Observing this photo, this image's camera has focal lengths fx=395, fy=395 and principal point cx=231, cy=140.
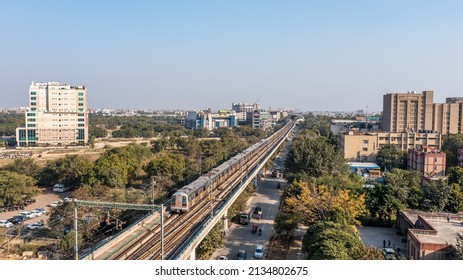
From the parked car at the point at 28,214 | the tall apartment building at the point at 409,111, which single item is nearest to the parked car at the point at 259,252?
the parked car at the point at 28,214

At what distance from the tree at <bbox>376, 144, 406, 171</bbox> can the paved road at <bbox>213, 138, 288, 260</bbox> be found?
12.1 meters

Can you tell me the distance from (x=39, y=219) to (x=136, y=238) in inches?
410

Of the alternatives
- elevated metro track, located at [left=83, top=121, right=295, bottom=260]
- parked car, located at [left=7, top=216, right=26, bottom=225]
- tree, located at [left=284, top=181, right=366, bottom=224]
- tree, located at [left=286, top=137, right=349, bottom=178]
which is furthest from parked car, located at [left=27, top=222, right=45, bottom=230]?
tree, located at [left=286, top=137, right=349, bottom=178]

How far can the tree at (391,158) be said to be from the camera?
34031 millimetres

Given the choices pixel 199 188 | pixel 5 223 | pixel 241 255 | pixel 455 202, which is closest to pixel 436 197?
pixel 455 202

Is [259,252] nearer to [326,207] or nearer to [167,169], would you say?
[326,207]

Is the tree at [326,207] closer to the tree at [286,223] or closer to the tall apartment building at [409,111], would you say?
the tree at [286,223]

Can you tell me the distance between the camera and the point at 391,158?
3428 centimetres

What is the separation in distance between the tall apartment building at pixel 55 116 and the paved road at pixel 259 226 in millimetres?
33199

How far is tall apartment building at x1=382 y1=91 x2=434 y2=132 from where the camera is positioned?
45.0 m

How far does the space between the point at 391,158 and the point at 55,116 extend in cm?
3986

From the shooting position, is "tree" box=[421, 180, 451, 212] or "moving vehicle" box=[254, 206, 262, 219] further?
"moving vehicle" box=[254, 206, 262, 219]

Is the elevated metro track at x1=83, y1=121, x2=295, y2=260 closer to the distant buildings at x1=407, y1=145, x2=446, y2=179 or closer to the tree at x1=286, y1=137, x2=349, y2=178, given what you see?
the tree at x1=286, y1=137, x2=349, y2=178
